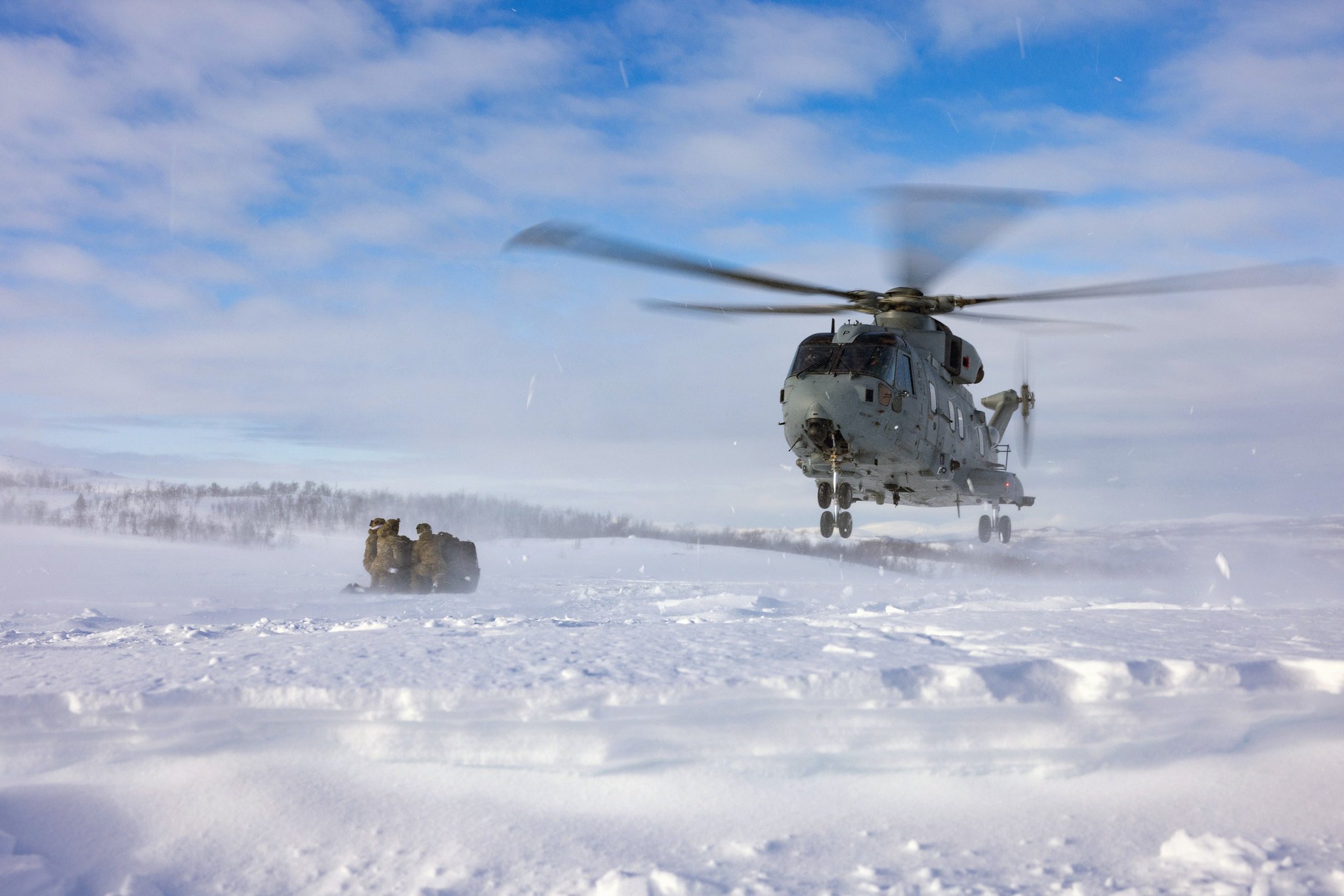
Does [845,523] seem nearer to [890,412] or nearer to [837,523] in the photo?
[837,523]

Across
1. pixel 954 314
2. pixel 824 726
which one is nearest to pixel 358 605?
pixel 954 314

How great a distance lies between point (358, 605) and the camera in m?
14.9

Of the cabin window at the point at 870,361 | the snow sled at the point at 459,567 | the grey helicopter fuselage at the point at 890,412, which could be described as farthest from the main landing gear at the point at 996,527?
the snow sled at the point at 459,567

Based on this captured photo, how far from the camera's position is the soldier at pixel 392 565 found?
1727cm

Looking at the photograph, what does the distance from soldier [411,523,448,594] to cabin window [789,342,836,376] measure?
938 centimetres

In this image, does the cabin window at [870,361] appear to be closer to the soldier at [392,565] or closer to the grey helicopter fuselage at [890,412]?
the grey helicopter fuselage at [890,412]

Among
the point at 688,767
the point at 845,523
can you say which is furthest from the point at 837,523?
the point at 688,767

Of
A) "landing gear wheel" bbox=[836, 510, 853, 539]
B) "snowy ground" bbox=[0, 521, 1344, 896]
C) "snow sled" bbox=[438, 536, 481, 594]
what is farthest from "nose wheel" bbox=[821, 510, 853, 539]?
"snow sled" bbox=[438, 536, 481, 594]

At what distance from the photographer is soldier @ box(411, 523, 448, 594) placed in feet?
56.7

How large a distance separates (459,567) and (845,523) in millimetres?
9076

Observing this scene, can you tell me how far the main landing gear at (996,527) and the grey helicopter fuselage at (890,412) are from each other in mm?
1576

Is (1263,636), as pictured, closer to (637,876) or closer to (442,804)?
(637,876)

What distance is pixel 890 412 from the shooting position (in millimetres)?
10938

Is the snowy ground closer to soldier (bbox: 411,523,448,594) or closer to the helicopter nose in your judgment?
the helicopter nose
